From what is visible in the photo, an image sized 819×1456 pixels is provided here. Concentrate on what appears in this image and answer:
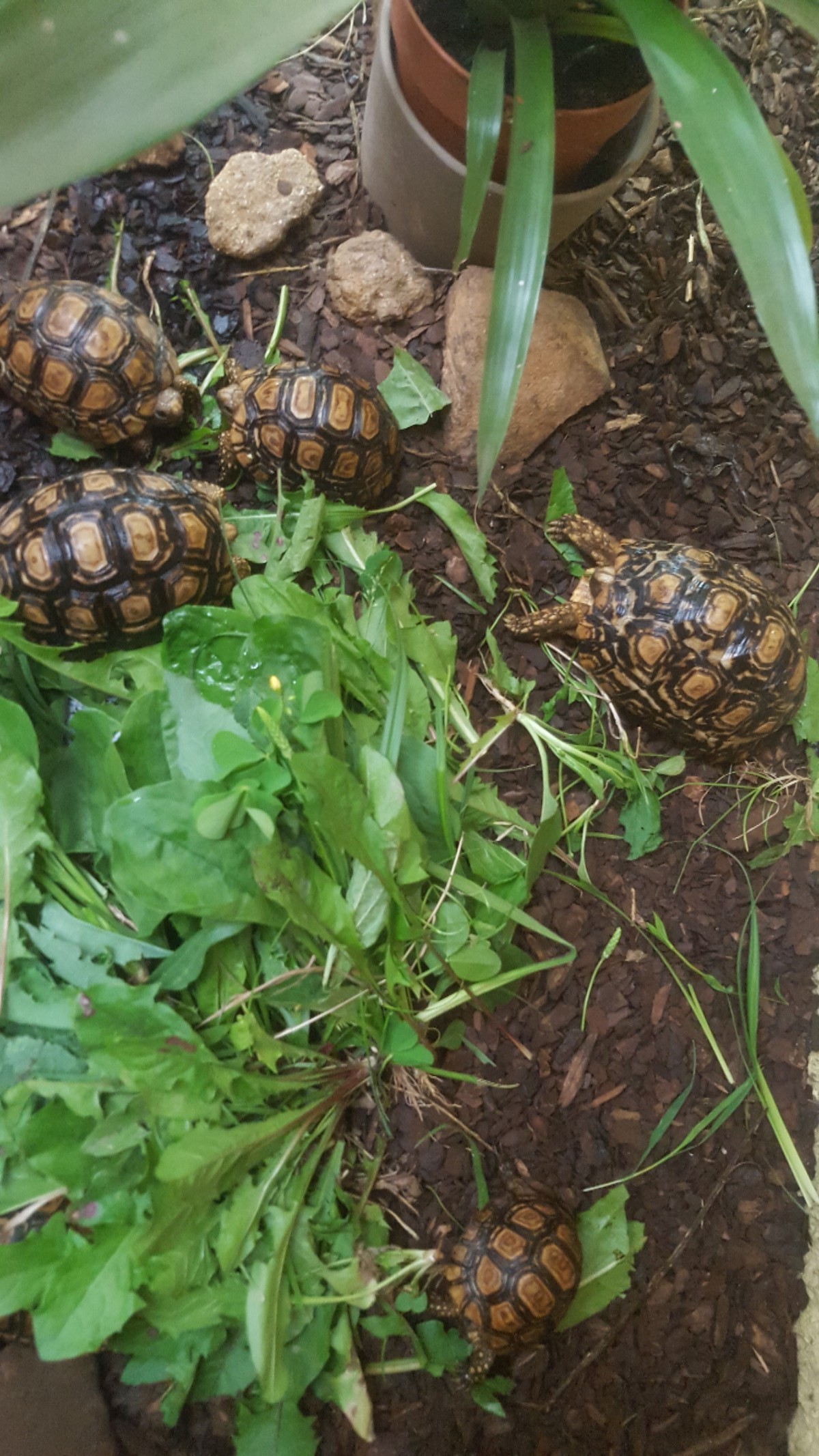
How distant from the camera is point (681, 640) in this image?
170 cm

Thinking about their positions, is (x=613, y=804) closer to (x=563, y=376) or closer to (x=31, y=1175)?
(x=563, y=376)

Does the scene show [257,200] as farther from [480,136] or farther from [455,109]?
[480,136]

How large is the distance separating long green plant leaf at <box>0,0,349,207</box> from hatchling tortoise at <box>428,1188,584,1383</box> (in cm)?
159

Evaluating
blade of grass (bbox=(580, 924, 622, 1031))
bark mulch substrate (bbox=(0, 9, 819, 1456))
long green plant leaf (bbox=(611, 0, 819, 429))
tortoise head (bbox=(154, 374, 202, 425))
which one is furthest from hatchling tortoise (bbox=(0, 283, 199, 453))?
blade of grass (bbox=(580, 924, 622, 1031))

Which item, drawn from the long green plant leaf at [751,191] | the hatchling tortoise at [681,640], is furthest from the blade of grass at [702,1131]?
the long green plant leaf at [751,191]

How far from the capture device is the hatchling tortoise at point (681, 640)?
1678mm

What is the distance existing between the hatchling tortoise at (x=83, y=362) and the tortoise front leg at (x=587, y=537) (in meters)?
0.79

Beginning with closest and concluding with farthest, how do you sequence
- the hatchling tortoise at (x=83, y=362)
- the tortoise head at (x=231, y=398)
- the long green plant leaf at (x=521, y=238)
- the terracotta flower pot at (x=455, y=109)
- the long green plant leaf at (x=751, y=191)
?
1. the long green plant leaf at (x=751, y=191)
2. the long green plant leaf at (x=521, y=238)
3. the terracotta flower pot at (x=455, y=109)
4. the hatchling tortoise at (x=83, y=362)
5. the tortoise head at (x=231, y=398)

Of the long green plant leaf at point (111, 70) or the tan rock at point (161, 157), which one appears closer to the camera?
Answer: the long green plant leaf at point (111, 70)

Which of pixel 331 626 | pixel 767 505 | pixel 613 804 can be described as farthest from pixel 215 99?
pixel 767 505

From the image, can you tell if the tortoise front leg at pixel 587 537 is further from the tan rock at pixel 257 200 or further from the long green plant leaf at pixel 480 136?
the tan rock at pixel 257 200

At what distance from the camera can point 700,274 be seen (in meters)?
1.82

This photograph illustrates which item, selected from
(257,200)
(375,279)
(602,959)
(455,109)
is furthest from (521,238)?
(602,959)

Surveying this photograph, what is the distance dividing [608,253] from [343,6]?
3.58 ft
